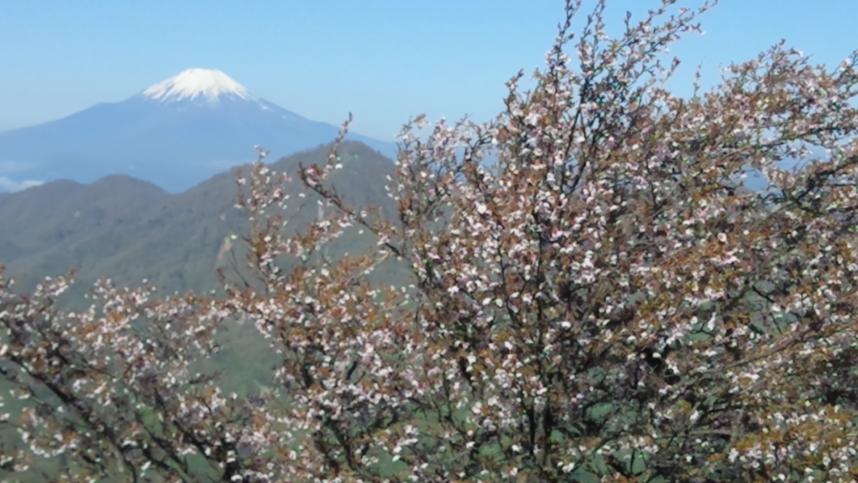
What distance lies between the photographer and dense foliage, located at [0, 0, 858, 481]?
9.50m

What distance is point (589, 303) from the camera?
388 inches

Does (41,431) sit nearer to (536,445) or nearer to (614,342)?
(536,445)

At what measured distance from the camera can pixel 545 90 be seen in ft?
34.1

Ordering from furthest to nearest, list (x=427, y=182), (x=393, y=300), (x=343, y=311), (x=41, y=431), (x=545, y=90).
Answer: (x=41, y=431) → (x=427, y=182) → (x=393, y=300) → (x=343, y=311) → (x=545, y=90)

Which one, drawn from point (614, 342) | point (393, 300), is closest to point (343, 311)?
point (393, 300)

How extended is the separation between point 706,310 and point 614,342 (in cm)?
176

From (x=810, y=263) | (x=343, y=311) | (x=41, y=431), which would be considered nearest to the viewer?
(x=810, y=263)

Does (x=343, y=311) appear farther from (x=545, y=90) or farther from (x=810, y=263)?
(x=810, y=263)

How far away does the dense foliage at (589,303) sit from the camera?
9500mm

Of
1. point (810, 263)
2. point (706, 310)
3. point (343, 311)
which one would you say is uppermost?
point (810, 263)

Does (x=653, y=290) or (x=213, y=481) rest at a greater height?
(x=653, y=290)

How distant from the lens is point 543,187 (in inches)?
375

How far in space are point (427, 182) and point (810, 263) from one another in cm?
644

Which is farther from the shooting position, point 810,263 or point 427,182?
point 427,182
